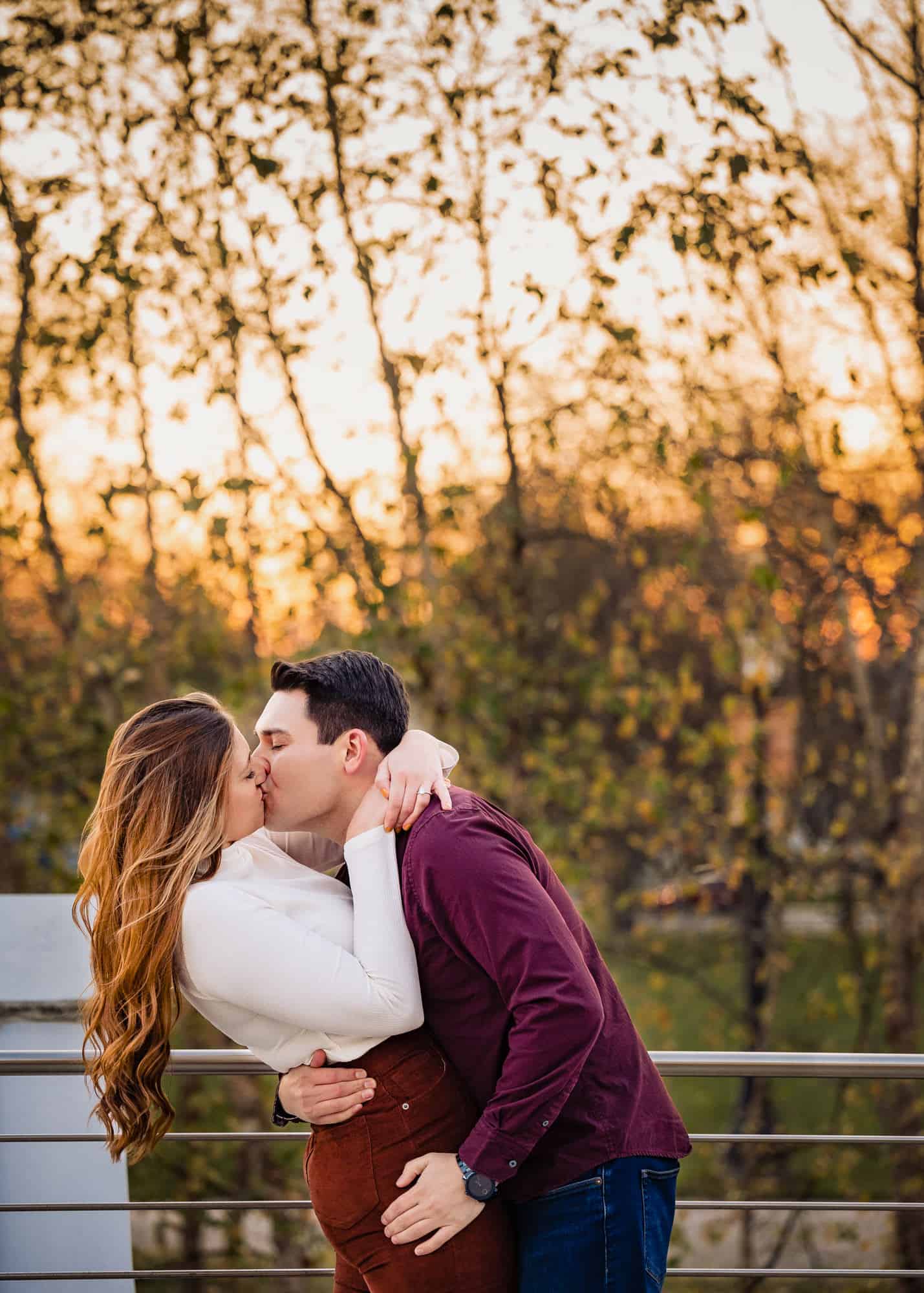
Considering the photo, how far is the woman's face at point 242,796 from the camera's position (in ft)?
5.51

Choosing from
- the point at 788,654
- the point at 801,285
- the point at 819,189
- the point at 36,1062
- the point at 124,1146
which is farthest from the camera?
the point at 788,654

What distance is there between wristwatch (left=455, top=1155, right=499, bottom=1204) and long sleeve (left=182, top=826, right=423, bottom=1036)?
0.61ft

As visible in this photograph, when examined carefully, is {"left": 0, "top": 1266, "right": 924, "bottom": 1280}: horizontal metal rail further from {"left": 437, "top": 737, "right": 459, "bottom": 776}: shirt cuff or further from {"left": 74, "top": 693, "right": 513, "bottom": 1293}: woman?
{"left": 437, "top": 737, "right": 459, "bottom": 776}: shirt cuff

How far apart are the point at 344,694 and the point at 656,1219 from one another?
33.2 inches

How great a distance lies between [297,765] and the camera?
68.7 inches

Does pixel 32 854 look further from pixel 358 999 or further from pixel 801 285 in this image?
pixel 358 999

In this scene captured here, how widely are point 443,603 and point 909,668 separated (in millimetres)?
2770

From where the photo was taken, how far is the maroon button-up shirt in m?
1.48

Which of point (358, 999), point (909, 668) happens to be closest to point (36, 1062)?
point (358, 999)

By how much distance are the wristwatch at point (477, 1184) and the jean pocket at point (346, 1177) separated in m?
0.14

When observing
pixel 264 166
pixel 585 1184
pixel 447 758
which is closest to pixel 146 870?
pixel 447 758

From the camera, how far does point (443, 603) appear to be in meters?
5.65

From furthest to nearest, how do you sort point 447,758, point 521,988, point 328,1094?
point 447,758 → point 328,1094 → point 521,988

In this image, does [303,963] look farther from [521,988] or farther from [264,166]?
[264,166]
